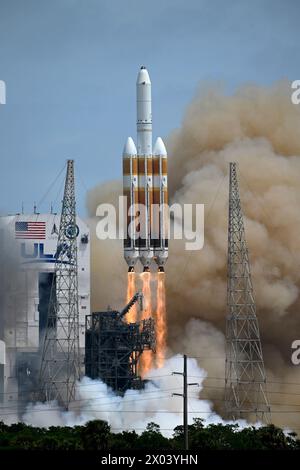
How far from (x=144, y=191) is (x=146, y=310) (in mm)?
5118

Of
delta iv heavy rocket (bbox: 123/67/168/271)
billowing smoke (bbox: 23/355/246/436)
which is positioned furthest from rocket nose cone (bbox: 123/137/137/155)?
billowing smoke (bbox: 23/355/246/436)

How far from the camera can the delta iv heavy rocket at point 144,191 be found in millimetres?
96125

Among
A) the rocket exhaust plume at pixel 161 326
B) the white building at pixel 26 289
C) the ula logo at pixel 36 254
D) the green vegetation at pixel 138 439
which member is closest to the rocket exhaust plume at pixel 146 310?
→ the rocket exhaust plume at pixel 161 326

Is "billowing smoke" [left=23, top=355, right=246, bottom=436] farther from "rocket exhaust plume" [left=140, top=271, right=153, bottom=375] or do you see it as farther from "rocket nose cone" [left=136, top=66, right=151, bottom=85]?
"rocket nose cone" [left=136, top=66, right=151, bottom=85]

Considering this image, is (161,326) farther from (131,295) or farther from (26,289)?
(26,289)

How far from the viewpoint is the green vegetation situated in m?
80.0

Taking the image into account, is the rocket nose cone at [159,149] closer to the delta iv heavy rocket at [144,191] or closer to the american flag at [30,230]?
the delta iv heavy rocket at [144,191]

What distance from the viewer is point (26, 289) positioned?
103 m

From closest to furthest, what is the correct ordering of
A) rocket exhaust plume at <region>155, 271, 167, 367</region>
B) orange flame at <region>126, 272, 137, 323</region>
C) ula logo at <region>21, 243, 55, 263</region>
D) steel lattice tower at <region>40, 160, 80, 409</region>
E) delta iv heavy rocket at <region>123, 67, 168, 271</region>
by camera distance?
1. delta iv heavy rocket at <region>123, 67, 168, 271</region>
2. rocket exhaust plume at <region>155, 271, 167, 367</region>
3. orange flame at <region>126, 272, 137, 323</region>
4. steel lattice tower at <region>40, 160, 80, 409</region>
5. ula logo at <region>21, 243, 55, 263</region>

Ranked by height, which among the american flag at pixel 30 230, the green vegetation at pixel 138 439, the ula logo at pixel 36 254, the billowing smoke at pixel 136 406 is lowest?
the green vegetation at pixel 138 439

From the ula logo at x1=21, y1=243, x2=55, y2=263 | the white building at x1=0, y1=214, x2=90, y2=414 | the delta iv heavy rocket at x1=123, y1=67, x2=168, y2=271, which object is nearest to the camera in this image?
the delta iv heavy rocket at x1=123, y1=67, x2=168, y2=271

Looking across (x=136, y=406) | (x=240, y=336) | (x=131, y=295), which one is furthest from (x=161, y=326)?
(x=240, y=336)

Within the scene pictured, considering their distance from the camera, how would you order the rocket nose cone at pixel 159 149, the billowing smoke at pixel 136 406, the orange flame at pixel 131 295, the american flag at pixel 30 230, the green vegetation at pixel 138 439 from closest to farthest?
the green vegetation at pixel 138 439
the billowing smoke at pixel 136 406
the rocket nose cone at pixel 159 149
the orange flame at pixel 131 295
the american flag at pixel 30 230
